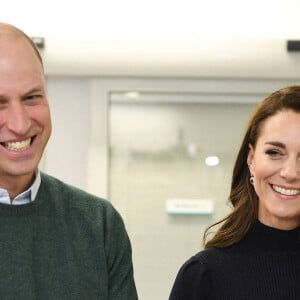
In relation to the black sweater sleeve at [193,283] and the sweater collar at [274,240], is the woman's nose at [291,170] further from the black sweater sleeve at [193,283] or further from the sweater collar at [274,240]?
the black sweater sleeve at [193,283]

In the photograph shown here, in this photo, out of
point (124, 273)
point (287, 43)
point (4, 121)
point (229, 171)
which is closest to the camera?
point (4, 121)

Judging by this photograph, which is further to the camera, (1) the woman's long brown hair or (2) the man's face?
(1) the woman's long brown hair

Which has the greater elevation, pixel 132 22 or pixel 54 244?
pixel 132 22

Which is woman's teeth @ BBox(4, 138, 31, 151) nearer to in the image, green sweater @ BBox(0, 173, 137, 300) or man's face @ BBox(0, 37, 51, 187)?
man's face @ BBox(0, 37, 51, 187)

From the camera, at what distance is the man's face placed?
4.93ft

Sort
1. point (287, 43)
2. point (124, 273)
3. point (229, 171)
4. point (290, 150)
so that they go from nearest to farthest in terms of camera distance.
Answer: point (124, 273) → point (290, 150) → point (287, 43) → point (229, 171)

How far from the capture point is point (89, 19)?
274 cm

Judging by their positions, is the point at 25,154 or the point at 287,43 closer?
the point at 25,154

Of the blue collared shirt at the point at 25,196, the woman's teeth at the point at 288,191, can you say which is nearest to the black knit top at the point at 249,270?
the woman's teeth at the point at 288,191

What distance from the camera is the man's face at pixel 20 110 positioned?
4.93 ft

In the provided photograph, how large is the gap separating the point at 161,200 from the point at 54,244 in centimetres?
131

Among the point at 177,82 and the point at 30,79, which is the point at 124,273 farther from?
the point at 177,82

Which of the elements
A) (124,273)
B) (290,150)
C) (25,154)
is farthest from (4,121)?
(290,150)

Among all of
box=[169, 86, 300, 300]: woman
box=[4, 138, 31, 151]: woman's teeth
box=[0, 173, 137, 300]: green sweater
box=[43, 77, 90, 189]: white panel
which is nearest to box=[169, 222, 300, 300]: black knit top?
box=[169, 86, 300, 300]: woman
